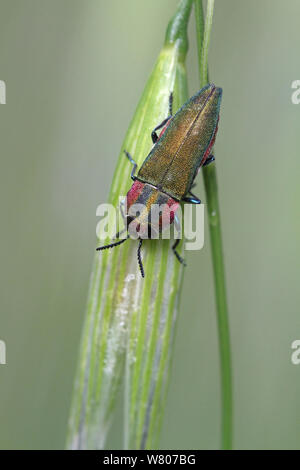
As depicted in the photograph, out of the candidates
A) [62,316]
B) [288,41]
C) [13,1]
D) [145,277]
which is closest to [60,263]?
[62,316]

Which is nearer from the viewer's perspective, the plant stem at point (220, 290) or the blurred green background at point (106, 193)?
the plant stem at point (220, 290)

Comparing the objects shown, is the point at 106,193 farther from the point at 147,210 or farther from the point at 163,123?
the point at 163,123

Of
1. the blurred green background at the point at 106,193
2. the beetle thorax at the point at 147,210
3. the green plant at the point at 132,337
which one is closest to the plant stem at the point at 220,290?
the green plant at the point at 132,337

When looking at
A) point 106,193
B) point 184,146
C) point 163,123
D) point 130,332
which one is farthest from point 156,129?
point 106,193

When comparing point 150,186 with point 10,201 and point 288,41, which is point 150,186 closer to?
point 10,201

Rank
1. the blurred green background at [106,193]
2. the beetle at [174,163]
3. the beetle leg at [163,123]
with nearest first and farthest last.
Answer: the beetle leg at [163,123], the beetle at [174,163], the blurred green background at [106,193]

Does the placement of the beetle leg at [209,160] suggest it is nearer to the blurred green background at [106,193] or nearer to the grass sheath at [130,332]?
the grass sheath at [130,332]

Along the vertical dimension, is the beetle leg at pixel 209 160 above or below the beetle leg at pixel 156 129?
below

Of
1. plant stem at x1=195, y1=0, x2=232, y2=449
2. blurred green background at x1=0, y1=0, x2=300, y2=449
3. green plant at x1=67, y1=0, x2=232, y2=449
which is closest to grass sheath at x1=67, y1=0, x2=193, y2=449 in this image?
green plant at x1=67, y1=0, x2=232, y2=449
